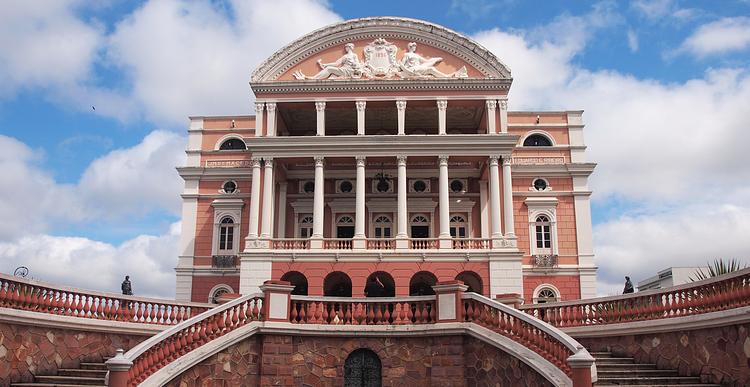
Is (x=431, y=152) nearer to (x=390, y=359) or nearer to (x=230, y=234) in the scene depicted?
(x=230, y=234)

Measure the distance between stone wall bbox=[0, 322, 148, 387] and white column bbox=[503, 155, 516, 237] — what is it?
18.3 m

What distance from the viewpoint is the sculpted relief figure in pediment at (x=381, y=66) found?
32031 mm

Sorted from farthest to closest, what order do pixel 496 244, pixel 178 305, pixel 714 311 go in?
1. pixel 496 244
2. pixel 178 305
3. pixel 714 311

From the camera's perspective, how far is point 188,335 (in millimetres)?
13820

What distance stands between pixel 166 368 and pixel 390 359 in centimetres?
480

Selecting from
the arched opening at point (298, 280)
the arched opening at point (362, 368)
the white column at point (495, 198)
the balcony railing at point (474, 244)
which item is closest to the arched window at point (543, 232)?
the white column at point (495, 198)

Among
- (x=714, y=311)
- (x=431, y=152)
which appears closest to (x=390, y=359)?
(x=714, y=311)

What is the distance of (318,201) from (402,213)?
390 cm

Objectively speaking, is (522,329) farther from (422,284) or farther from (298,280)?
(298,280)

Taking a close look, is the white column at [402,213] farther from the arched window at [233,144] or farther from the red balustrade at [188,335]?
the red balustrade at [188,335]

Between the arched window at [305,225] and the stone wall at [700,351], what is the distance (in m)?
21.2

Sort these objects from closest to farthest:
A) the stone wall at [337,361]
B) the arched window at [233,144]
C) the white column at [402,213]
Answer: the stone wall at [337,361], the white column at [402,213], the arched window at [233,144]

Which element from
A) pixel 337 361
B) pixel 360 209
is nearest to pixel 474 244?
pixel 360 209

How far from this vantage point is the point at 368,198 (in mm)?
33812
